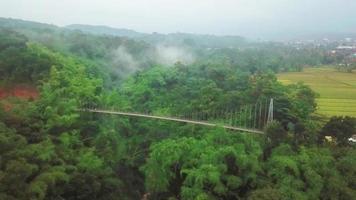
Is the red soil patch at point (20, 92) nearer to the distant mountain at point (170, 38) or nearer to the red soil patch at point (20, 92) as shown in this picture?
the red soil patch at point (20, 92)

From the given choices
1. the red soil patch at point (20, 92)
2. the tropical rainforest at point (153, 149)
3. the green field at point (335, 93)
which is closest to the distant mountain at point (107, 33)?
the red soil patch at point (20, 92)

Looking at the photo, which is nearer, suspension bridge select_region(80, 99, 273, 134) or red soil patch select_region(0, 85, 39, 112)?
suspension bridge select_region(80, 99, 273, 134)

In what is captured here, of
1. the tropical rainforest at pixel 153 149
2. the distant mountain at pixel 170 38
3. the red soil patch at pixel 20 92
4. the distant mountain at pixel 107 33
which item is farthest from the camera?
the distant mountain at pixel 170 38

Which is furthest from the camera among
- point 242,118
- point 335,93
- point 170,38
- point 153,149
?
point 170,38

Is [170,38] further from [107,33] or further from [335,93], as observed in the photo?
[335,93]

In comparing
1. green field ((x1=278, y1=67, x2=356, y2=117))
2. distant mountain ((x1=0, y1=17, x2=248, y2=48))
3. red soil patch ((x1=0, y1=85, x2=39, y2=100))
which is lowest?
green field ((x1=278, y1=67, x2=356, y2=117))

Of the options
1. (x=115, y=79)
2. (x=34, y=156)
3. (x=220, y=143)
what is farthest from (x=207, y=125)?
(x=115, y=79)

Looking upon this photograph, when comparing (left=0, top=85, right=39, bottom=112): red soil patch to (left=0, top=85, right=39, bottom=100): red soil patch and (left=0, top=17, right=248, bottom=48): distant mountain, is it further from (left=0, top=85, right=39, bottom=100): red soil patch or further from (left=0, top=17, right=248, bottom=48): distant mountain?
(left=0, top=17, right=248, bottom=48): distant mountain

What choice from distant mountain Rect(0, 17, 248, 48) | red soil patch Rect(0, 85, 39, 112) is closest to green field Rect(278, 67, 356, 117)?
red soil patch Rect(0, 85, 39, 112)

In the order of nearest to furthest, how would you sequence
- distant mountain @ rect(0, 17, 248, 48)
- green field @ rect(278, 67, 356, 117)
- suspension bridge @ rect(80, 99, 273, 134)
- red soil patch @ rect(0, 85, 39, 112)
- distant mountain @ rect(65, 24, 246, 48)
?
suspension bridge @ rect(80, 99, 273, 134), red soil patch @ rect(0, 85, 39, 112), green field @ rect(278, 67, 356, 117), distant mountain @ rect(0, 17, 248, 48), distant mountain @ rect(65, 24, 246, 48)

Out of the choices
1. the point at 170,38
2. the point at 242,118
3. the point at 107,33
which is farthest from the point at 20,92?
the point at 107,33

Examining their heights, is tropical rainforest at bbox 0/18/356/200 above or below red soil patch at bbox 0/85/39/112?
below
